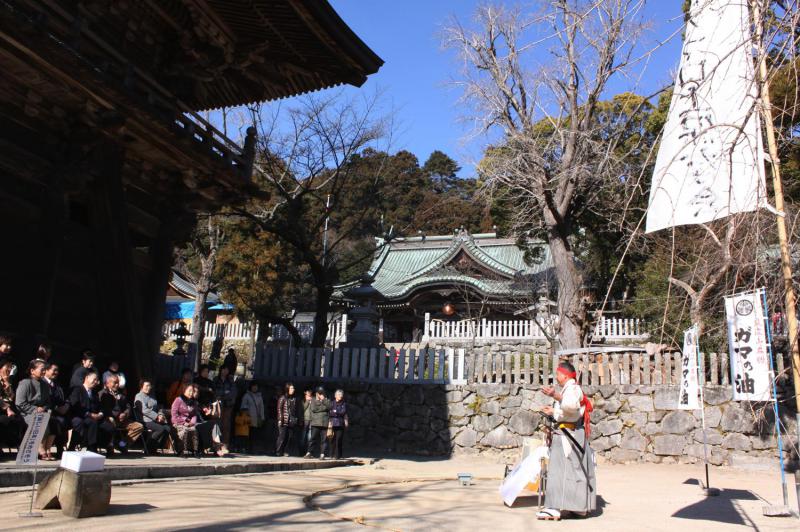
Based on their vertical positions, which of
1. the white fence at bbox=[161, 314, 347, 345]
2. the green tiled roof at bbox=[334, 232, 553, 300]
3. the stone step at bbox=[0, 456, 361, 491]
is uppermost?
the green tiled roof at bbox=[334, 232, 553, 300]

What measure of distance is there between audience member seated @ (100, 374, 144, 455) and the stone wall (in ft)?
22.2

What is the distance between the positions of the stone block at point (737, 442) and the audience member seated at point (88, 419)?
33.4ft

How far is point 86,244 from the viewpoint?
35.2 ft

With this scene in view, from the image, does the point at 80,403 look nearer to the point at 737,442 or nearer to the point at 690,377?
the point at 690,377

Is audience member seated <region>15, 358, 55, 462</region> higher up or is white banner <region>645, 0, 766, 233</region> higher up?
white banner <region>645, 0, 766, 233</region>

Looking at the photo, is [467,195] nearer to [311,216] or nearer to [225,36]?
[311,216]

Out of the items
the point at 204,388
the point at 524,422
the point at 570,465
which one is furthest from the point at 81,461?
→ the point at 524,422

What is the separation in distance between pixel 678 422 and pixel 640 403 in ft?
2.45

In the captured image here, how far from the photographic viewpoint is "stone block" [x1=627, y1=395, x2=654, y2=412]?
12547 mm

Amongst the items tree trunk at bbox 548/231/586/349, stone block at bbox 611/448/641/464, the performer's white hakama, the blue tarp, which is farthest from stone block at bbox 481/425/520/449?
the blue tarp

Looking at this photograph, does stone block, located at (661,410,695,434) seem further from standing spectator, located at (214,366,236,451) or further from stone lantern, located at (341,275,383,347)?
standing spectator, located at (214,366,236,451)

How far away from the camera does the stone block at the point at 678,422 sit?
1212 cm

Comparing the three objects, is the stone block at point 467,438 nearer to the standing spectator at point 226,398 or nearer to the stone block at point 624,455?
the stone block at point 624,455

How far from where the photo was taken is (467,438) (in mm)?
13875
